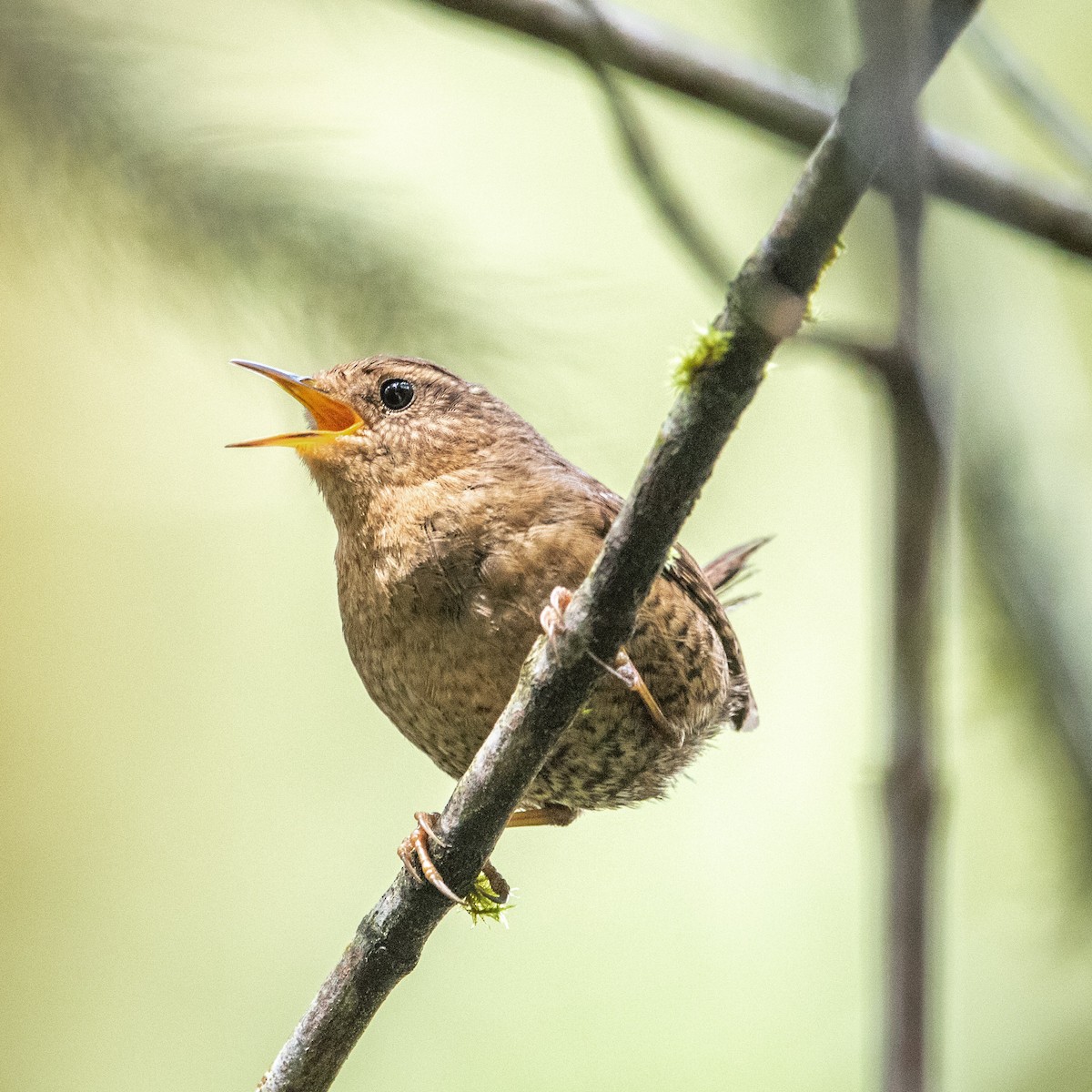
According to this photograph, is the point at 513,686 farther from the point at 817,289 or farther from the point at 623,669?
the point at 817,289

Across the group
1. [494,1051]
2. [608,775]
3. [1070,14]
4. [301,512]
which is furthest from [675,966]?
[1070,14]

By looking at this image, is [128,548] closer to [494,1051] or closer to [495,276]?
[494,1051]

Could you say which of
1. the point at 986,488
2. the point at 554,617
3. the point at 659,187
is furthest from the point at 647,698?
the point at 659,187

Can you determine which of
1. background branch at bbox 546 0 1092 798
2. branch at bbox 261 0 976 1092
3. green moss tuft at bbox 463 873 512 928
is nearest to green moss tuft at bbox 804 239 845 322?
branch at bbox 261 0 976 1092

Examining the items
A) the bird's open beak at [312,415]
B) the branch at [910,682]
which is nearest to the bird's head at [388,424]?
the bird's open beak at [312,415]

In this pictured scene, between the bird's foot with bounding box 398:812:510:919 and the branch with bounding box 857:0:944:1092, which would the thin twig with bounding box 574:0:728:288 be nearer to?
the branch with bounding box 857:0:944:1092

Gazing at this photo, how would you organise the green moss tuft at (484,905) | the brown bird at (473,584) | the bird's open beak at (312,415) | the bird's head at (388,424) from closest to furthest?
the brown bird at (473,584), the green moss tuft at (484,905), the bird's open beak at (312,415), the bird's head at (388,424)

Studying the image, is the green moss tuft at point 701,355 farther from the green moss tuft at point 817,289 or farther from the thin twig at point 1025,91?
the thin twig at point 1025,91
